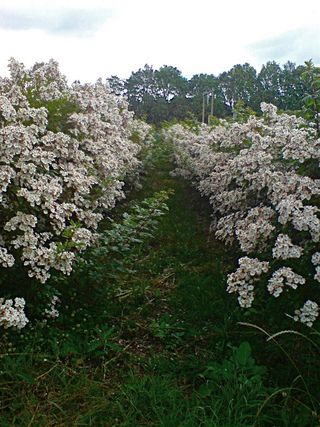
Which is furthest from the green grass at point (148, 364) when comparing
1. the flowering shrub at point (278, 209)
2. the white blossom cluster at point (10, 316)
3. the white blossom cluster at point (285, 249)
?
the white blossom cluster at point (285, 249)

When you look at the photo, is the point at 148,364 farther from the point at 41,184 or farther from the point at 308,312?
the point at 41,184

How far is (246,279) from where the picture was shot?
3199mm

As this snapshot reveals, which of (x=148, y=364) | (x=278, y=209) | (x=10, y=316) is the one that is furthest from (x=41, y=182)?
(x=278, y=209)

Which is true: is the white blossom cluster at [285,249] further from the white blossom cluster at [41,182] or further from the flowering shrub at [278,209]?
the white blossom cluster at [41,182]

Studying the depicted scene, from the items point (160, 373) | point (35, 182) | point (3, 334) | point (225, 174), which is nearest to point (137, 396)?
point (160, 373)

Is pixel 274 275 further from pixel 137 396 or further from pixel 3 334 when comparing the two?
pixel 3 334

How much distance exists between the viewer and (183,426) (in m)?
2.43

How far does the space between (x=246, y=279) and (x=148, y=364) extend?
2.80 ft

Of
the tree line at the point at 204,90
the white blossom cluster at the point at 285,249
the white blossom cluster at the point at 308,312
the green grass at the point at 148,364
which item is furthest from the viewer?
the tree line at the point at 204,90

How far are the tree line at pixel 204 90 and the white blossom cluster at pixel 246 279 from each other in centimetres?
3719

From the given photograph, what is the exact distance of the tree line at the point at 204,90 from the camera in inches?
1826

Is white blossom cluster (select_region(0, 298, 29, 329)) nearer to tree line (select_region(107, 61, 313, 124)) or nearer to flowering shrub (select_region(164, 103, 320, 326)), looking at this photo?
flowering shrub (select_region(164, 103, 320, 326))

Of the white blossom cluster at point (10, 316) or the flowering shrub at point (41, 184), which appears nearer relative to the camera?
the white blossom cluster at point (10, 316)

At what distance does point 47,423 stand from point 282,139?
2801 millimetres
